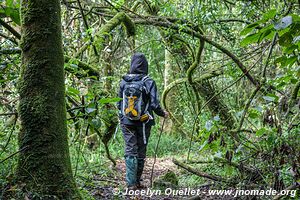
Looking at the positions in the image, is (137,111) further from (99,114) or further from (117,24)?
(99,114)

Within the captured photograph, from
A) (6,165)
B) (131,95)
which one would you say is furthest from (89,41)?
(6,165)

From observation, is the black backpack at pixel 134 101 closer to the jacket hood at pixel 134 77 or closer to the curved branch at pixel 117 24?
the jacket hood at pixel 134 77

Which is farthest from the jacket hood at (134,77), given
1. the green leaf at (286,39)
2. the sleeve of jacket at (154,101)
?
the green leaf at (286,39)

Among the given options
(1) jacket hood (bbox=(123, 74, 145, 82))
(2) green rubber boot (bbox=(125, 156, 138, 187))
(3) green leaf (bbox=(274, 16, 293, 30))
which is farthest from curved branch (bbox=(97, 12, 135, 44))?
(3) green leaf (bbox=(274, 16, 293, 30))

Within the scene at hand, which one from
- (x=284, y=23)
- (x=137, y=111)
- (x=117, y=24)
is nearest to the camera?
(x=284, y=23)

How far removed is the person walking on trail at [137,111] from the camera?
18.4 feet

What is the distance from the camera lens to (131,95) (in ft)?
18.4

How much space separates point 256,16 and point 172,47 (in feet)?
6.83

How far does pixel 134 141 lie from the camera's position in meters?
5.80

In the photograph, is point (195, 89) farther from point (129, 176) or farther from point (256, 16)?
point (129, 176)

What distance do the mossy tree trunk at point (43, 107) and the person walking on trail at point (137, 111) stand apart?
9.89 ft

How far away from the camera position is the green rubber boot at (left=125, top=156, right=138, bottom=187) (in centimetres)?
561

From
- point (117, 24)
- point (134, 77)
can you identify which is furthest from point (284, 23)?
point (134, 77)

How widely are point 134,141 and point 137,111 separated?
20.8 inches
